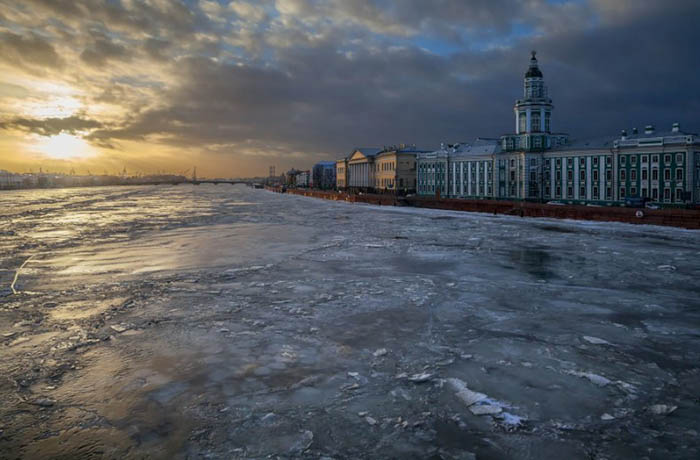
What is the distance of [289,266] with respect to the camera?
15258 millimetres

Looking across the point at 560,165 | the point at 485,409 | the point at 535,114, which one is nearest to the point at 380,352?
the point at 485,409

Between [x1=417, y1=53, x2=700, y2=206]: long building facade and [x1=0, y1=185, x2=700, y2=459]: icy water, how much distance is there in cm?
4291

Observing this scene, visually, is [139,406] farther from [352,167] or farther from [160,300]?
[352,167]

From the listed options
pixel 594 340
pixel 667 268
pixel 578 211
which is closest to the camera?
pixel 594 340

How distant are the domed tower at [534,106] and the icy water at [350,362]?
58.8 meters

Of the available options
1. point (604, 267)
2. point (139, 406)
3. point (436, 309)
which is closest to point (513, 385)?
point (436, 309)

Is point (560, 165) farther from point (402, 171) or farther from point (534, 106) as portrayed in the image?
A: point (402, 171)

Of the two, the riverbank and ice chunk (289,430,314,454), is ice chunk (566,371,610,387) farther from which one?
the riverbank

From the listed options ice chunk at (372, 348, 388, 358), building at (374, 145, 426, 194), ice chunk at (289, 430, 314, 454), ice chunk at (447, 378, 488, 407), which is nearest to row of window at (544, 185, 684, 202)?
building at (374, 145, 426, 194)

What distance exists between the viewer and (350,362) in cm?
689

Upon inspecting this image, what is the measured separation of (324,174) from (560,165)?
4841 inches

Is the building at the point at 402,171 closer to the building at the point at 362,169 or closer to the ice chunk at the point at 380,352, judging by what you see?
→ the building at the point at 362,169

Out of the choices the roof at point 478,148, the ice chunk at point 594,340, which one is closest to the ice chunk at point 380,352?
the ice chunk at point 594,340

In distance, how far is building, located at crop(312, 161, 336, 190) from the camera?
175613 mm
